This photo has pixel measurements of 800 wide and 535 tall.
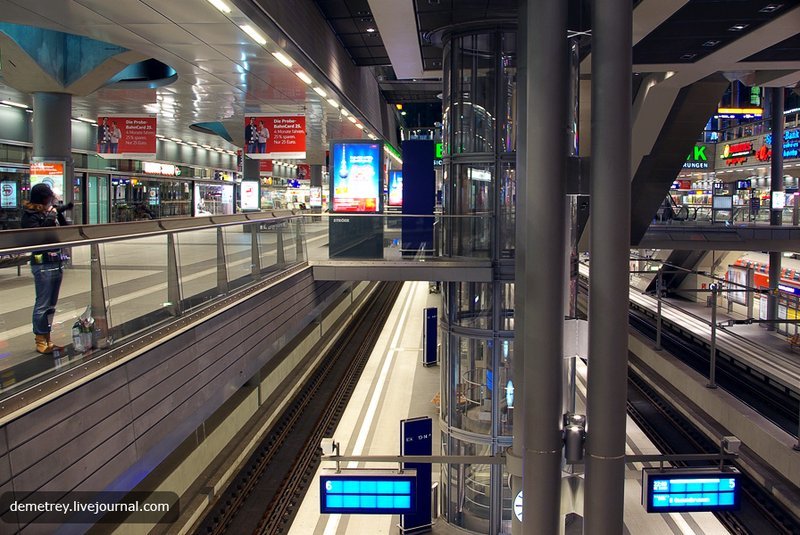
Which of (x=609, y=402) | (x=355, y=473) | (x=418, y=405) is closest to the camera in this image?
(x=609, y=402)

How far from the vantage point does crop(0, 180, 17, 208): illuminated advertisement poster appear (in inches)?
699

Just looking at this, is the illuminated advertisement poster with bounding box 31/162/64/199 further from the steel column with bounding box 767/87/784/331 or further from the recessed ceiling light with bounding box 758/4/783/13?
the steel column with bounding box 767/87/784/331

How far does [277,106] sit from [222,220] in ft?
13.1

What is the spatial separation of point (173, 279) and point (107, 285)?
1332 millimetres

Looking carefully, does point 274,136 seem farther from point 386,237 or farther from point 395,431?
point 395,431

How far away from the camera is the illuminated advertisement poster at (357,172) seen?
14648 millimetres

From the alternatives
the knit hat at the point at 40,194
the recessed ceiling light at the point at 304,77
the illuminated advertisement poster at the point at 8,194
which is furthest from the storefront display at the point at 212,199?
the knit hat at the point at 40,194

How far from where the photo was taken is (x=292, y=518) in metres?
9.98

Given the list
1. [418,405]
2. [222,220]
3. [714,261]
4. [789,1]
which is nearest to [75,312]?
[789,1]

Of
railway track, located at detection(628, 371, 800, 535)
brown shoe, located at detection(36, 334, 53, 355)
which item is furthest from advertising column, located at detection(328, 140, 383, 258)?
brown shoe, located at detection(36, 334, 53, 355)

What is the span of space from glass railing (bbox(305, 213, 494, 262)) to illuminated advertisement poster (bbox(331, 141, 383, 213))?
69.6 inches

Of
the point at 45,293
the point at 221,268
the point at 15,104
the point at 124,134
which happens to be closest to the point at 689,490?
the point at 221,268

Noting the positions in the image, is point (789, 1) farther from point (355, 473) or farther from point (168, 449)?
point (168, 449)

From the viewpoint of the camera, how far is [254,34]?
8812 millimetres
